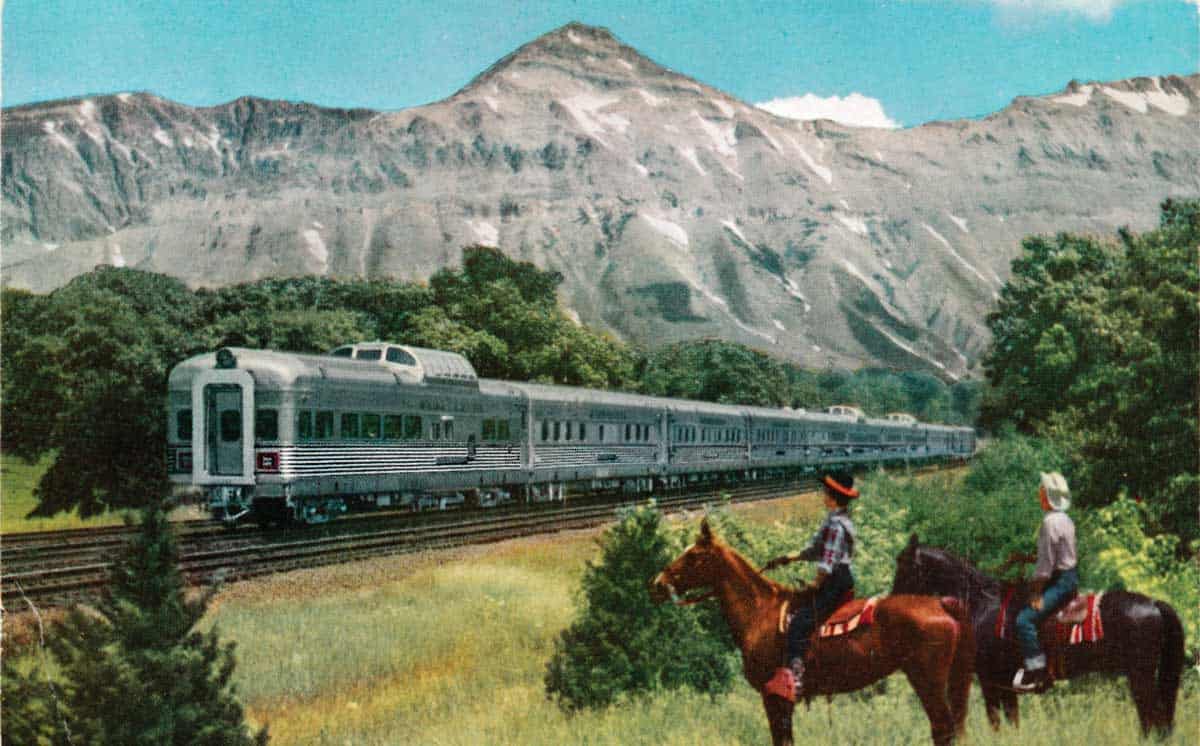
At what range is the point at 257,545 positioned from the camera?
1866 centimetres

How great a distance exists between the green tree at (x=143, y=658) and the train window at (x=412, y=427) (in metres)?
14.5

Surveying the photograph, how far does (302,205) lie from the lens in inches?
805

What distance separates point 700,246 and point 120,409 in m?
12.6

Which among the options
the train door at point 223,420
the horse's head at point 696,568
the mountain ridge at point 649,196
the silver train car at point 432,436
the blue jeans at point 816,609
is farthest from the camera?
the silver train car at point 432,436

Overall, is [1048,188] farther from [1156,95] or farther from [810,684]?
[810,684]

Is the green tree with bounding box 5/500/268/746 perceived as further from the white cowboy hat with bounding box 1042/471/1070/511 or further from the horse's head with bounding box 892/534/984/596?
the white cowboy hat with bounding box 1042/471/1070/511

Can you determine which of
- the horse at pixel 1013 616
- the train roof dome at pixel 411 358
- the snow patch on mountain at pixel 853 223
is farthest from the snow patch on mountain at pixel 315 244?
the horse at pixel 1013 616

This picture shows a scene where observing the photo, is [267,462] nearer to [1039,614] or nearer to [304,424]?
[304,424]

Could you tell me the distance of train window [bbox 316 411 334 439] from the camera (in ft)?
68.1

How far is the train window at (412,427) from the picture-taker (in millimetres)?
23547

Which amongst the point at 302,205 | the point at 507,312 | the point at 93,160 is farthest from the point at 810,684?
the point at 507,312

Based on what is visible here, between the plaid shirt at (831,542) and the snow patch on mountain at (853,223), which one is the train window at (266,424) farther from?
the plaid shirt at (831,542)

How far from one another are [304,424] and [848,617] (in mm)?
13864

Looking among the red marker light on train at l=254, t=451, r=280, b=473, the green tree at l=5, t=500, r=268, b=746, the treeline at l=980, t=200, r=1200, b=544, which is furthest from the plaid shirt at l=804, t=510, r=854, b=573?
the red marker light on train at l=254, t=451, r=280, b=473
